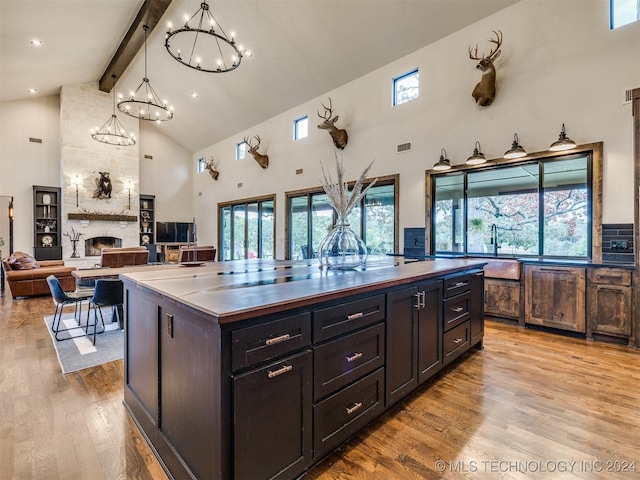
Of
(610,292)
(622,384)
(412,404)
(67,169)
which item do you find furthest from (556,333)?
(67,169)

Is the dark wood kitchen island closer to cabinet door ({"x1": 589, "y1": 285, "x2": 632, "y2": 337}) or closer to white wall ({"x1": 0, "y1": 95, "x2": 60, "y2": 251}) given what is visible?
cabinet door ({"x1": 589, "y1": 285, "x2": 632, "y2": 337})

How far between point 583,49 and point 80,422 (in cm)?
631

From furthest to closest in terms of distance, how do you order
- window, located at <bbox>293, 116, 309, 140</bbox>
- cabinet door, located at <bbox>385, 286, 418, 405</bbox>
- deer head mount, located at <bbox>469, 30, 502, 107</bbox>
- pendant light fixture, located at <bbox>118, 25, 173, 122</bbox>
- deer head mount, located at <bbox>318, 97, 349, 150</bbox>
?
window, located at <bbox>293, 116, 309, 140</bbox>, deer head mount, located at <bbox>318, 97, 349, 150</bbox>, pendant light fixture, located at <bbox>118, 25, 173, 122</bbox>, deer head mount, located at <bbox>469, 30, 502, 107</bbox>, cabinet door, located at <bbox>385, 286, 418, 405</bbox>

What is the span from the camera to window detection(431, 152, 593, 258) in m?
3.99

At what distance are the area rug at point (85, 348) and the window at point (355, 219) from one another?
3.51m

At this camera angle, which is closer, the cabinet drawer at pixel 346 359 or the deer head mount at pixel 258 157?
the cabinet drawer at pixel 346 359

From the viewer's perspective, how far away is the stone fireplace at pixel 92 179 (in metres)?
8.66

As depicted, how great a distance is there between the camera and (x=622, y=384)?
2.57 metres

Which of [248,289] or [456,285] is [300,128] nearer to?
[456,285]

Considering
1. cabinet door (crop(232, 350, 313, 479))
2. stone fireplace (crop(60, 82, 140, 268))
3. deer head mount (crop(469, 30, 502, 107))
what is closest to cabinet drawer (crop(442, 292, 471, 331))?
cabinet door (crop(232, 350, 313, 479))

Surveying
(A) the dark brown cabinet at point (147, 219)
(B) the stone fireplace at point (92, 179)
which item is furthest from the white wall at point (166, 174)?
(B) the stone fireplace at point (92, 179)

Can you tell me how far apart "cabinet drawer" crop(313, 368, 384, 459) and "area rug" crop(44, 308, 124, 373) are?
2632mm

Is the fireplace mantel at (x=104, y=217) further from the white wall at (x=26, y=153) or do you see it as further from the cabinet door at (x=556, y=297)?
the cabinet door at (x=556, y=297)

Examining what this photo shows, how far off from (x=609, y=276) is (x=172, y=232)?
1135 centimetres
